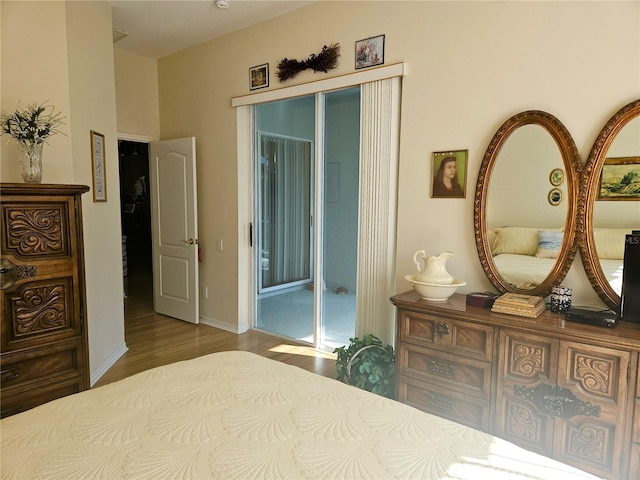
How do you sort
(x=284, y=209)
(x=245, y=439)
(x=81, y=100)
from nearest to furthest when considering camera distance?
1. (x=245, y=439)
2. (x=81, y=100)
3. (x=284, y=209)

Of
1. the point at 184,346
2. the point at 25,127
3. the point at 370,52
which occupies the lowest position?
the point at 184,346

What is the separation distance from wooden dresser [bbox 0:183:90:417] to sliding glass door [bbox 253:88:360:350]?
1.94 meters

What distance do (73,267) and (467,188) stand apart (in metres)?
2.46

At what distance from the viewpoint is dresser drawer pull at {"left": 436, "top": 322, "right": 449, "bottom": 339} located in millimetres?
2309

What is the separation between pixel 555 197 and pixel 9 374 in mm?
3129

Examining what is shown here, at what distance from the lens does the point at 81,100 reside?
3.02 metres

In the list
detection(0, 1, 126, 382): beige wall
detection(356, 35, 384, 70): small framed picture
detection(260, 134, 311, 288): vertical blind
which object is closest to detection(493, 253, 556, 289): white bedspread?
detection(356, 35, 384, 70): small framed picture

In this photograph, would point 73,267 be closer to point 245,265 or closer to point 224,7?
point 245,265

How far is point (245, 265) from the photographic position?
4285 millimetres

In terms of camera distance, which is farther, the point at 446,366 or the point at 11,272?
the point at 446,366

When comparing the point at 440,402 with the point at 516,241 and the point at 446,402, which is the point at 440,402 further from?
the point at 516,241

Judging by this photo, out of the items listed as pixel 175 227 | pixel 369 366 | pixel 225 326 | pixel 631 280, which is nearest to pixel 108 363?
pixel 225 326

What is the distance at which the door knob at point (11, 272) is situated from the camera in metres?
2.04

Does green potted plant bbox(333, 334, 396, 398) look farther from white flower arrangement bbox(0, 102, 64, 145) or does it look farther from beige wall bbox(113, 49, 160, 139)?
beige wall bbox(113, 49, 160, 139)
